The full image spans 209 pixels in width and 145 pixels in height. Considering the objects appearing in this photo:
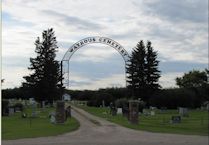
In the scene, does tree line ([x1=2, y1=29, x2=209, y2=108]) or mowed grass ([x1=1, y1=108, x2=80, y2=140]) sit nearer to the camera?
mowed grass ([x1=1, y1=108, x2=80, y2=140])

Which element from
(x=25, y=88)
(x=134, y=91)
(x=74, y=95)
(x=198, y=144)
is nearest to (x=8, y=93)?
(x=74, y=95)

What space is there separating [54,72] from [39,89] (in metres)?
4.11

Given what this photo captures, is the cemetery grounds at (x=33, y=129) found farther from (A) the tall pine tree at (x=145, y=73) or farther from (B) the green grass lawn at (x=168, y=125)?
(A) the tall pine tree at (x=145, y=73)

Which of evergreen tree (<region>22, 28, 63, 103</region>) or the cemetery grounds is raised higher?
evergreen tree (<region>22, 28, 63, 103</region>)

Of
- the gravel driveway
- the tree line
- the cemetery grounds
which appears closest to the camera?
the gravel driveway

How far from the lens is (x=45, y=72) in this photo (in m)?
88.1

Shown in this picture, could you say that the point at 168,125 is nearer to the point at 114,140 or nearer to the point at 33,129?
the point at 33,129

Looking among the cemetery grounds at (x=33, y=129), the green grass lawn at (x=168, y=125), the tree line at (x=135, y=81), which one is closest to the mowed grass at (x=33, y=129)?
the cemetery grounds at (x=33, y=129)

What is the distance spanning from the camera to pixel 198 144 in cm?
1912

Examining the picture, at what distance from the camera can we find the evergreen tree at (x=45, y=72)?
87875mm

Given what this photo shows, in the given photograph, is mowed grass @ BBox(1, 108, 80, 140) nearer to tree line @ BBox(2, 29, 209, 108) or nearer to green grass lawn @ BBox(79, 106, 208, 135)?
green grass lawn @ BBox(79, 106, 208, 135)

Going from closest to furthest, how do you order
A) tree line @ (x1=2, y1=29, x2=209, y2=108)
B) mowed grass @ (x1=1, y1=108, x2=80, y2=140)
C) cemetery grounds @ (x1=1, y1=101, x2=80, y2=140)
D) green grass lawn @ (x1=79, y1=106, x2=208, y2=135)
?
mowed grass @ (x1=1, y1=108, x2=80, y2=140)
cemetery grounds @ (x1=1, y1=101, x2=80, y2=140)
green grass lawn @ (x1=79, y1=106, x2=208, y2=135)
tree line @ (x1=2, y1=29, x2=209, y2=108)

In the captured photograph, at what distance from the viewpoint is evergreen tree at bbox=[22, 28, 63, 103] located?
3460 inches

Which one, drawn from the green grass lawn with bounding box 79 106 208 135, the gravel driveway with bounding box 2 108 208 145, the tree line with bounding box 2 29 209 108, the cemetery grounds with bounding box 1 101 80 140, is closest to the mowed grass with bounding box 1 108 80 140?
the cemetery grounds with bounding box 1 101 80 140
